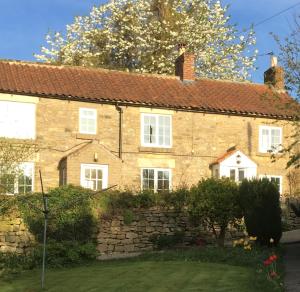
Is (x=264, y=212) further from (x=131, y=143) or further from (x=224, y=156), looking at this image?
(x=131, y=143)

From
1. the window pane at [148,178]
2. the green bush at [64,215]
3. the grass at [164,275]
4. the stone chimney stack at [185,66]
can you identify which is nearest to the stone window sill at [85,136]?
the window pane at [148,178]

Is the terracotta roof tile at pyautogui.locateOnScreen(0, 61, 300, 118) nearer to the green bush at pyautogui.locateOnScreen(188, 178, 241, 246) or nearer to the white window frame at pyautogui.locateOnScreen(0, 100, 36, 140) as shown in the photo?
the white window frame at pyautogui.locateOnScreen(0, 100, 36, 140)

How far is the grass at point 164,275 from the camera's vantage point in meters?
12.7

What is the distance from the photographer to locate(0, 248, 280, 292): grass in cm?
1266

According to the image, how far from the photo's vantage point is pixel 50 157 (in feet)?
87.4

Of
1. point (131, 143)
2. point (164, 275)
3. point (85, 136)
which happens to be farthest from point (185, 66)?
point (164, 275)

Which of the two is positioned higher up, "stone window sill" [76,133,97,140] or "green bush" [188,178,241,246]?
"stone window sill" [76,133,97,140]

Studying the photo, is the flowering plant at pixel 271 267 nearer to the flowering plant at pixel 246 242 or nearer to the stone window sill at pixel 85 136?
the flowering plant at pixel 246 242

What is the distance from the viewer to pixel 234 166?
28.7m

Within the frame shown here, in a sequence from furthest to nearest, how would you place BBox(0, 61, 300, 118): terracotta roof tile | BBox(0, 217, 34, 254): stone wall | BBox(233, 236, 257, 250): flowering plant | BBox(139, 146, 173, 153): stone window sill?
1. BBox(139, 146, 173, 153): stone window sill
2. BBox(0, 61, 300, 118): terracotta roof tile
3. BBox(0, 217, 34, 254): stone wall
4. BBox(233, 236, 257, 250): flowering plant

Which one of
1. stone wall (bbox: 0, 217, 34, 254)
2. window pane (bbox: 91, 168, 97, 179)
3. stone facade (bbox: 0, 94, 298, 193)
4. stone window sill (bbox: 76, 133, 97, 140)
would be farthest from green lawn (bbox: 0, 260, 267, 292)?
stone window sill (bbox: 76, 133, 97, 140)

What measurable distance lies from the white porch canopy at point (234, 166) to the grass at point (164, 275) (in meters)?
10.7

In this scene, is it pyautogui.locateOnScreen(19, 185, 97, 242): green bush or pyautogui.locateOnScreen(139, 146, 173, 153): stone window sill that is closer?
pyautogui.locateOnScreen(19, 185, 97, 242): green bush

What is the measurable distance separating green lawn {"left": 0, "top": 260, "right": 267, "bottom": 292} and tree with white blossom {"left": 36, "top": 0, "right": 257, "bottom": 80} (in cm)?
2369
